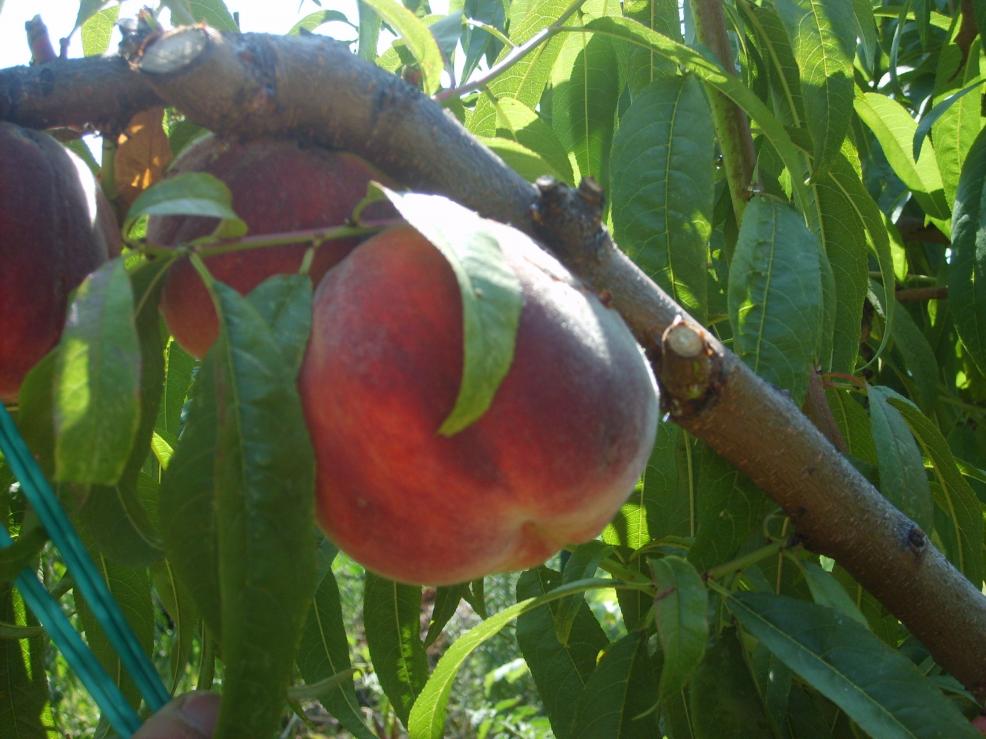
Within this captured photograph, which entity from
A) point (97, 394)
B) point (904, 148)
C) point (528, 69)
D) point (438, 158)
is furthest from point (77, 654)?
point (904, 148)

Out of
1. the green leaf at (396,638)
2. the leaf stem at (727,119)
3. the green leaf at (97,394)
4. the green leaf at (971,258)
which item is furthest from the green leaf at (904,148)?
the green leaf at (97,394)

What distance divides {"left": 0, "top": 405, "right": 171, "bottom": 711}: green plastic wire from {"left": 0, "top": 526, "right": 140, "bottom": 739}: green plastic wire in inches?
0.7

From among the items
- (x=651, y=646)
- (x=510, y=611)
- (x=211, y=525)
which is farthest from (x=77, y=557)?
(x=651, y=646)

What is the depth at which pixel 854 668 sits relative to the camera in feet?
2.91

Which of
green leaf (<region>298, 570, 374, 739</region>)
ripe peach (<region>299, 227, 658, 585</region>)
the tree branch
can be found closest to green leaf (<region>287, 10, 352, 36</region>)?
the tree branch

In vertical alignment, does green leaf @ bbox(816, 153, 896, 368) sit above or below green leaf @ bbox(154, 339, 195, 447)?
above

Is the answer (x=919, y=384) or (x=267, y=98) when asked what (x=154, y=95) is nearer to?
(x=267, y=98)

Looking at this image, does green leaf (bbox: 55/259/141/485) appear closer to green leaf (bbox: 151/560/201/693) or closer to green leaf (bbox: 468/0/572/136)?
green leaf (bbox: 151/560/201/693)

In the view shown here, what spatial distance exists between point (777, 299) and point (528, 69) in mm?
473

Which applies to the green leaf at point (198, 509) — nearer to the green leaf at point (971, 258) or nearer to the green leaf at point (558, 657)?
the green leaf at point (558, 657)

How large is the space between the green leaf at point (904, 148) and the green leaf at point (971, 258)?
0.31ft

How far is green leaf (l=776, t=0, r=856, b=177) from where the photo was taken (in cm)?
119

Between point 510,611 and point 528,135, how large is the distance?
50 centimetres

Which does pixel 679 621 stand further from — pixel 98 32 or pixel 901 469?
pixel 98 32
